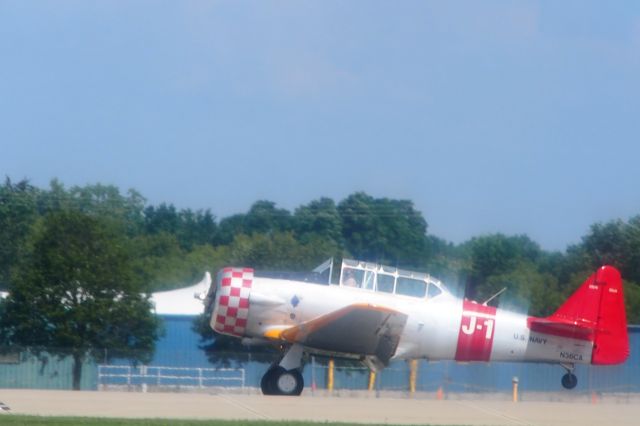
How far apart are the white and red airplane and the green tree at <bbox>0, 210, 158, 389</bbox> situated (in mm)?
11636

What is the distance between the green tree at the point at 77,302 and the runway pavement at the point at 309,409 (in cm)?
1393

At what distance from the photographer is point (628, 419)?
14.5 metres

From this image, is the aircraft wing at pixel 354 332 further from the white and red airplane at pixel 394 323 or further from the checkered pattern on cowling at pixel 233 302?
the checkered pattern on cowling at pixel 233 302

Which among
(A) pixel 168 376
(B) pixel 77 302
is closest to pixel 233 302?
(A) pixel 168 376

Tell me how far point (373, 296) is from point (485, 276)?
3988cm

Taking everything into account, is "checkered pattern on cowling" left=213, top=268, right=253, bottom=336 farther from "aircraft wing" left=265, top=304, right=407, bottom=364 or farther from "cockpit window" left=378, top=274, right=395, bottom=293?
"cockpit window" left=378, top=274, right=395, bottom=293

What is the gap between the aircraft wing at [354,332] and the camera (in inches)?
712

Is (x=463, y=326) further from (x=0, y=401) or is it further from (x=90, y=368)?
(x=90, y=368)

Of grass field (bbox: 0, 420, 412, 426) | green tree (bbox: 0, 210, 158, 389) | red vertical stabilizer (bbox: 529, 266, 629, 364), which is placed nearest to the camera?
grass field (bbox: 0, 420, 412, 426)

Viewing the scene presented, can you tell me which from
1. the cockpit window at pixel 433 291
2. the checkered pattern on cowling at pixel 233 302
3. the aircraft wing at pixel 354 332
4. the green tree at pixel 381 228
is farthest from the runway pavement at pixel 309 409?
the green tree at pixel 381 228

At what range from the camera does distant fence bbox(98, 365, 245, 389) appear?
27.4 m

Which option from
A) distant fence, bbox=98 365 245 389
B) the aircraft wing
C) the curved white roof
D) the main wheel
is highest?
the aircraft wing

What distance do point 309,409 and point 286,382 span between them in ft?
12.4

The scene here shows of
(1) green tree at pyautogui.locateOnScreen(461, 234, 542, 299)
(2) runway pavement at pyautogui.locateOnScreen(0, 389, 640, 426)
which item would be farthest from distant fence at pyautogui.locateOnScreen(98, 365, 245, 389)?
(1) green tree at pyautogui.locateOnScreen(461, 234, 542, 299)
